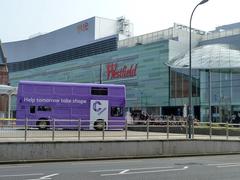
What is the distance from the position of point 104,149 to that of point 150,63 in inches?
3104

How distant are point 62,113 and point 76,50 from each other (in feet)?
317

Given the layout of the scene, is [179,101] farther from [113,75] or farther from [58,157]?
[58,157]

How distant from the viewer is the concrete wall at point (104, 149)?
19.8 metres

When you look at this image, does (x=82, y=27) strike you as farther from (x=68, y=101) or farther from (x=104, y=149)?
(x=104, y=149)

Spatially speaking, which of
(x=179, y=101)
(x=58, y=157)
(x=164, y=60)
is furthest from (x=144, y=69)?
(x=58, y=157)

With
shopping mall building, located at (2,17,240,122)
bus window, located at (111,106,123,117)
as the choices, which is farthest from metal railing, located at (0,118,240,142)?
shopping mall building, located at (2,17,240,122)

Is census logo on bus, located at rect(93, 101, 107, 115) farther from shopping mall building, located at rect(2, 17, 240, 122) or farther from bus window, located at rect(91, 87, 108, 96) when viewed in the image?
shopping mall building, located at rect(2, 17, 240, 122)

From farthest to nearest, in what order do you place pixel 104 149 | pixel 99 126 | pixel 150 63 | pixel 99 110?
pixel 150 63
pixel 99 110
pixel 99 126
pixel 104 149

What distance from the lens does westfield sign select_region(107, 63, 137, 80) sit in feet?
345

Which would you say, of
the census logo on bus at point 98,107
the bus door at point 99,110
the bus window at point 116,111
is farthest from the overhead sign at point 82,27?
the census logo on bus at point 98,107

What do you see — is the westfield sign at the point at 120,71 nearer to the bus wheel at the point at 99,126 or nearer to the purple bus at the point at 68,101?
the purple bus at the point at 68,101

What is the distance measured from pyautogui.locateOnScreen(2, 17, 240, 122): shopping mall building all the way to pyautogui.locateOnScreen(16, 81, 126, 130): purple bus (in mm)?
15941

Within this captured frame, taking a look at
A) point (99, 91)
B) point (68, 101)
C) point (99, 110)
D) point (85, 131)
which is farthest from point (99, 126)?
point (99, 91)

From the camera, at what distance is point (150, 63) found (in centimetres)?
10006
